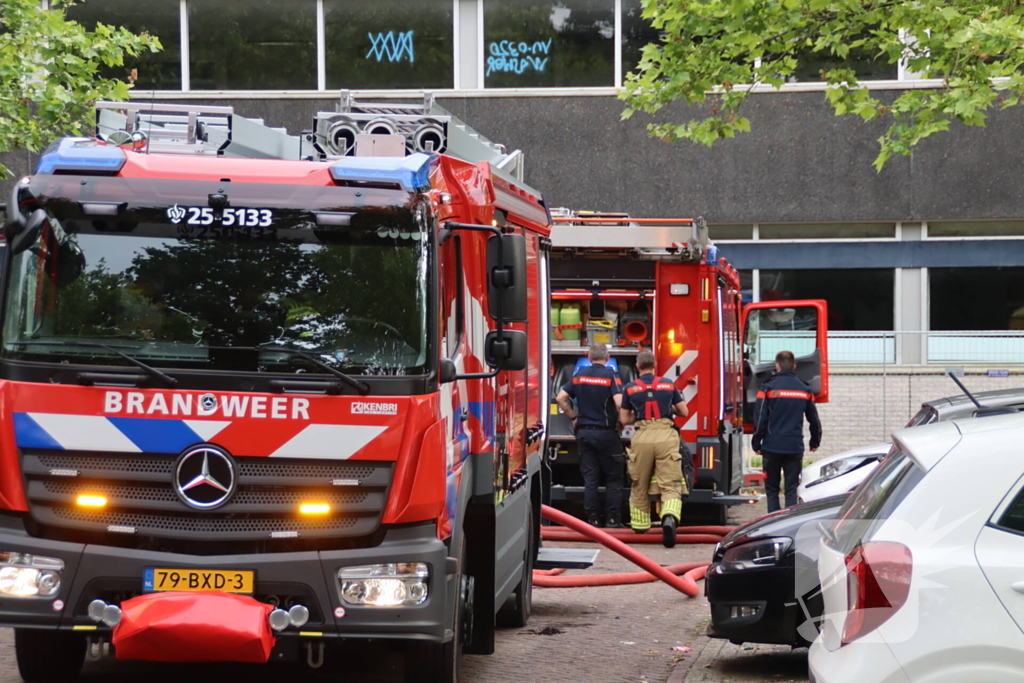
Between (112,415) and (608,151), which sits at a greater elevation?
(608,151)

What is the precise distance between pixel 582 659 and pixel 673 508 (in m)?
5.01

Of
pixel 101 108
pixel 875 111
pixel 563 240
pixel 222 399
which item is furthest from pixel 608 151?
pixel 222 399

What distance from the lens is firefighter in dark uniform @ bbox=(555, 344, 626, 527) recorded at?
13.2 m

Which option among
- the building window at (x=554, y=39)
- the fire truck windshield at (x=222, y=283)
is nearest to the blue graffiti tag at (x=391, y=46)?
the building window at (x=554, y=39)

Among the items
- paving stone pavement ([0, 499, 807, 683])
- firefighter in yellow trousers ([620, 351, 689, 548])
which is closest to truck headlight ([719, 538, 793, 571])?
paving stone pavement ([0, 499, 807, 683])

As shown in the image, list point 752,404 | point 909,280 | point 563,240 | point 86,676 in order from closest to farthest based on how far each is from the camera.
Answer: point 86,676 → point 563,240 → point 752,404 → point 909,280

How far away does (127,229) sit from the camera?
5844 mm

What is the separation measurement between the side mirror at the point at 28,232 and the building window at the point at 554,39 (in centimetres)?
1529

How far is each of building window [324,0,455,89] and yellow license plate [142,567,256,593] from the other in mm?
15788

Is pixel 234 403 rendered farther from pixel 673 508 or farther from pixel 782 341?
pixel 782 341

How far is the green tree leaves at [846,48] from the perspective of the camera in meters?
10.2

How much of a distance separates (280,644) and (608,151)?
616 inches

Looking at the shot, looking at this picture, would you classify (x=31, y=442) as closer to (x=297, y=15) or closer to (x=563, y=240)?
(x=563, y=240)

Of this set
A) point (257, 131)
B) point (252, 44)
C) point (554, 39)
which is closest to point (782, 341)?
point (554, 39)
